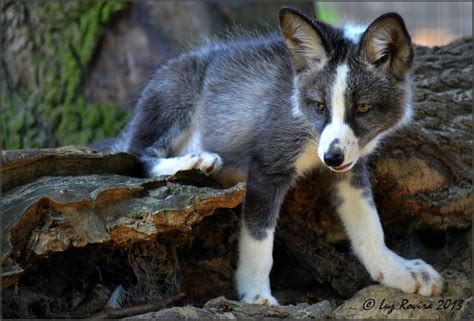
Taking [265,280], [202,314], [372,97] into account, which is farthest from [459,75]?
[202,314]

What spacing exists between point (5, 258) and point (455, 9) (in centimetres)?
544

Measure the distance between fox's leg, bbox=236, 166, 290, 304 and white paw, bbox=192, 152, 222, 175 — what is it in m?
0.19

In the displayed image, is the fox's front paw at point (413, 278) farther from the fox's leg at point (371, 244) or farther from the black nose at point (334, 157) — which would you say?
the black nose at point (334, 157)

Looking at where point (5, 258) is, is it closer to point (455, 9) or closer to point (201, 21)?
point (201, 21)

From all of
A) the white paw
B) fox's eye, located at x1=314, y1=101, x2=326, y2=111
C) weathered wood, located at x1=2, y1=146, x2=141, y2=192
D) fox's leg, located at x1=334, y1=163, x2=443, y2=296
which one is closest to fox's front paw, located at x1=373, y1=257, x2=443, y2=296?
fox's leg, located at x1=334, y1=163, x2=443, y2=296

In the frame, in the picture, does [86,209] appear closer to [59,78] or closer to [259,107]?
[259,107]

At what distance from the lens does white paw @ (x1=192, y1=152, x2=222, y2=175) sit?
371 centimetres

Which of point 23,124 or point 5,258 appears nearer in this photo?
point 5,258

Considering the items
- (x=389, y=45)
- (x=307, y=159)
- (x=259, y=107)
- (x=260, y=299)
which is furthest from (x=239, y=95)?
(x=260, y=299)

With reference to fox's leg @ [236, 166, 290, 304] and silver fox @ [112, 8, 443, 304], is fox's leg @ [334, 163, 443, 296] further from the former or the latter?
fox's leg @ [236, 166, 290, 304]

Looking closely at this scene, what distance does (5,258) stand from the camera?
9.27ft

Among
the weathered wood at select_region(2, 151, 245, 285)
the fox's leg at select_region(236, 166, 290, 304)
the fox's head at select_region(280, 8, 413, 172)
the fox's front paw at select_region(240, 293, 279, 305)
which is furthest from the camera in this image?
the fox's leg at select_region(236, 166, 290, 304)

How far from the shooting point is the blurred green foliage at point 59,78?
4.98 m

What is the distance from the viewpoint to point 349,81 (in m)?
3.35
